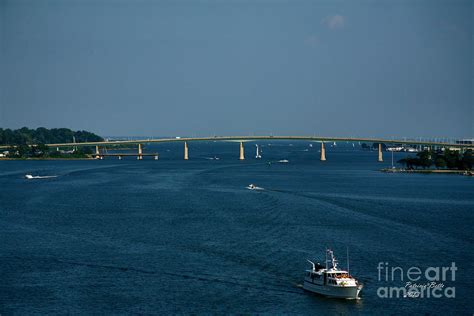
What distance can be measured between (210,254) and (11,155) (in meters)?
116

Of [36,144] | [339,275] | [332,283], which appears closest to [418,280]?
[339,275]

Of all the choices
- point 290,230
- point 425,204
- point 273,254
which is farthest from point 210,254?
point 425,204

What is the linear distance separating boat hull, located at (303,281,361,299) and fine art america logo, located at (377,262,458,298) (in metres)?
1.27

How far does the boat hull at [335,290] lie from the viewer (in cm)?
2548

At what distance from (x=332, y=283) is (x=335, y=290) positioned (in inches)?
13.0

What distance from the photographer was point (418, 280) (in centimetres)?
2839

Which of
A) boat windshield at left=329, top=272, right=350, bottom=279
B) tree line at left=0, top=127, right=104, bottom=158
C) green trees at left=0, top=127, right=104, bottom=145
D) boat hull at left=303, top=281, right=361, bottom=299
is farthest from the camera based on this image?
green trees at left=0, top=127, right=104, bottom=145

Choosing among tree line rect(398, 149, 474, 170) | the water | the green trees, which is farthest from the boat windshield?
the green trees

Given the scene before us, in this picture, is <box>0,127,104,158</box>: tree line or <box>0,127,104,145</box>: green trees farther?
<box>0,127,104,145</box>: green trees

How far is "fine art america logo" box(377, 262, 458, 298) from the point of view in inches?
1043

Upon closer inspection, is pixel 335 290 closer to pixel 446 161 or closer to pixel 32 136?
pixel 446 161

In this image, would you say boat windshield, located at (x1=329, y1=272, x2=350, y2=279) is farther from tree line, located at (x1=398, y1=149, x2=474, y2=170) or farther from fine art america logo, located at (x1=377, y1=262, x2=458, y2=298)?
tree line, located at (x1=398, y1=149, x2=474, y2=170)

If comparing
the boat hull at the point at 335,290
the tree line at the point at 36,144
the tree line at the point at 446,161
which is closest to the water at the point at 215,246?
the boat hull at the point at 335,290

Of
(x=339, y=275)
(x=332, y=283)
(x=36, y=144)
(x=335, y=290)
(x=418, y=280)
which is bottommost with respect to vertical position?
(x=418, y=280)
